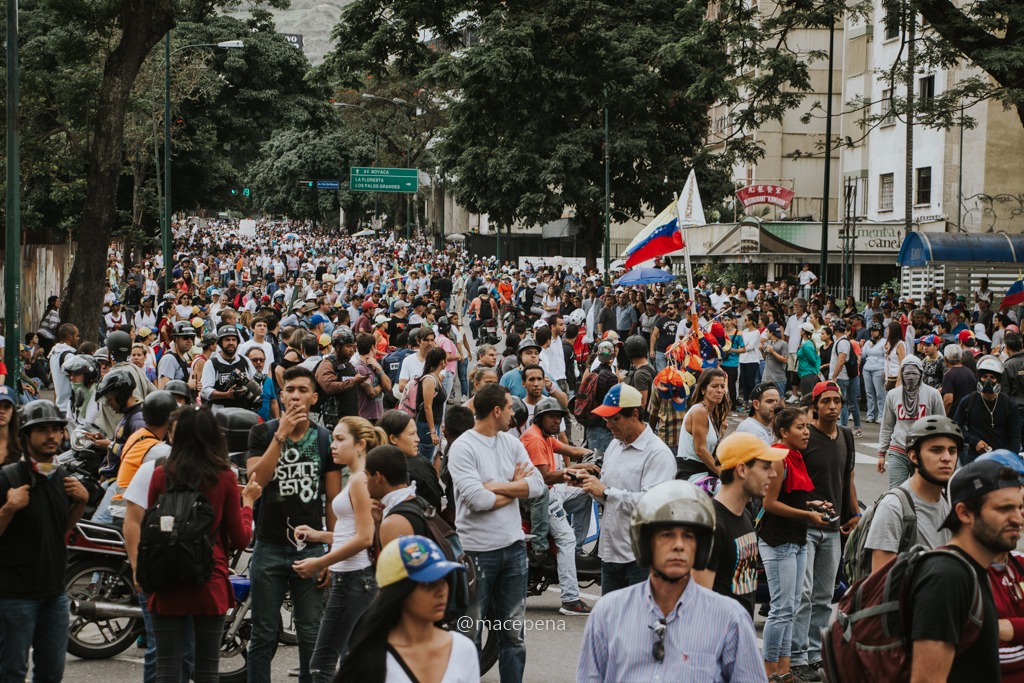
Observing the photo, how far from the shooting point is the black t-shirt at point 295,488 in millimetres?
6230

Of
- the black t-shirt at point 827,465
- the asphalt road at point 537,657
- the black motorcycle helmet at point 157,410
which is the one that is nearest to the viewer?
the black motorcycle helmet at point 157,410

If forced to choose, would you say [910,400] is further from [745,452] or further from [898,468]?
[745,452]

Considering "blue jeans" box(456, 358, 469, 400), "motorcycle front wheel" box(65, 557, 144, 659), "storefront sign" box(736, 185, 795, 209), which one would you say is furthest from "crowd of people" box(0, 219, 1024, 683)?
"storefront sign" box(736, 185, 795, 209)

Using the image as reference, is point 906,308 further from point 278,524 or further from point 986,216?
point 278,524

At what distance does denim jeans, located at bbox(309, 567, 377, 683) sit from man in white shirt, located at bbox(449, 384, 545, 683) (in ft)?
1.98

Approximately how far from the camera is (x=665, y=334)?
2166 cm

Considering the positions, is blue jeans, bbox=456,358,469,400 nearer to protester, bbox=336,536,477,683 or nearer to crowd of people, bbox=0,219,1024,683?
crowd of people, bbox=0,219,1024,683

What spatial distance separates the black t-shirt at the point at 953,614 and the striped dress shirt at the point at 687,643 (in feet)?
1.74

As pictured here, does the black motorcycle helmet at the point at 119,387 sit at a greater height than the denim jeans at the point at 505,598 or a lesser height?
greater

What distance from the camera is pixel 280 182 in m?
99.4

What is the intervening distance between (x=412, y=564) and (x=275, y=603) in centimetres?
281

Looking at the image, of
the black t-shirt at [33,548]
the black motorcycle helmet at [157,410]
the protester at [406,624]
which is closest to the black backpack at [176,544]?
the black t-shirt at [33,548]

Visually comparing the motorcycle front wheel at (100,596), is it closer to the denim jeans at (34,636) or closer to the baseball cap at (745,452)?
the denim jeans at (34,636)

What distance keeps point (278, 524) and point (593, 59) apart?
2812 cm
